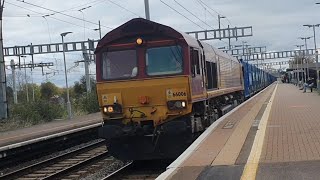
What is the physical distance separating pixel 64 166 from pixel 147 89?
4237 millimetres

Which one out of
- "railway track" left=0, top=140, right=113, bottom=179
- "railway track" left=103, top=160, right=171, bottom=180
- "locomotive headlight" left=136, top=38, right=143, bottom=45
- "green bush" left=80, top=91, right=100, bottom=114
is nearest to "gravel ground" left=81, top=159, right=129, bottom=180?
"railway track" left=0, top=140, right=113, bottom=179

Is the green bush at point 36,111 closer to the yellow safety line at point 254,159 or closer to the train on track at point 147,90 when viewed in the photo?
the train on track at point 147,90

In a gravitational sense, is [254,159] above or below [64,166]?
above

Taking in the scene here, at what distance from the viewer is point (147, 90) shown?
40.8 ft

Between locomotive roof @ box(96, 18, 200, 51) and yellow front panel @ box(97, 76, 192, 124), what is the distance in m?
1.11

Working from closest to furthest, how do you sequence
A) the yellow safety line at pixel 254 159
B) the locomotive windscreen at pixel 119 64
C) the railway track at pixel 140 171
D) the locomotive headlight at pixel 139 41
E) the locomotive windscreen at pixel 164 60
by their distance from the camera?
1. the yellow safety line at pixel 254 159
2. the railway track at pixel 140 171
3. the locomotive windscreen at pixel 164 60
4. the locomotive headlight at pixel 139 41
5. the locomotive windscreen at pixel 119 64

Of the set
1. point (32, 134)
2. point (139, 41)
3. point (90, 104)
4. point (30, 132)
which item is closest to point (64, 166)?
point (139, 41)

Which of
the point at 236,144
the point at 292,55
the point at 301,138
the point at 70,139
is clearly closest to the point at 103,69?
the point at 236,144

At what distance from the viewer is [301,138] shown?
1195 cm

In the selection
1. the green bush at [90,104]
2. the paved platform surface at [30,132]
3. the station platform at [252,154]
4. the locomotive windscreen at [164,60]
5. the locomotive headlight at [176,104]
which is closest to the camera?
the station platform at [252,154]

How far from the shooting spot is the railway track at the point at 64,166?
13.3 meters

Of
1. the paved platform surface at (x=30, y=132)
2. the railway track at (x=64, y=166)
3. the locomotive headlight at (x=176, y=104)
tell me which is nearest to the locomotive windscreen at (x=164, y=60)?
the locomotive headlight at (x=176, y=104)

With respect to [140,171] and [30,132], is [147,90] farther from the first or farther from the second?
[30,132]

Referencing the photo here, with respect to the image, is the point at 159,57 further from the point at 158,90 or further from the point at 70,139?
the point at 70,139
